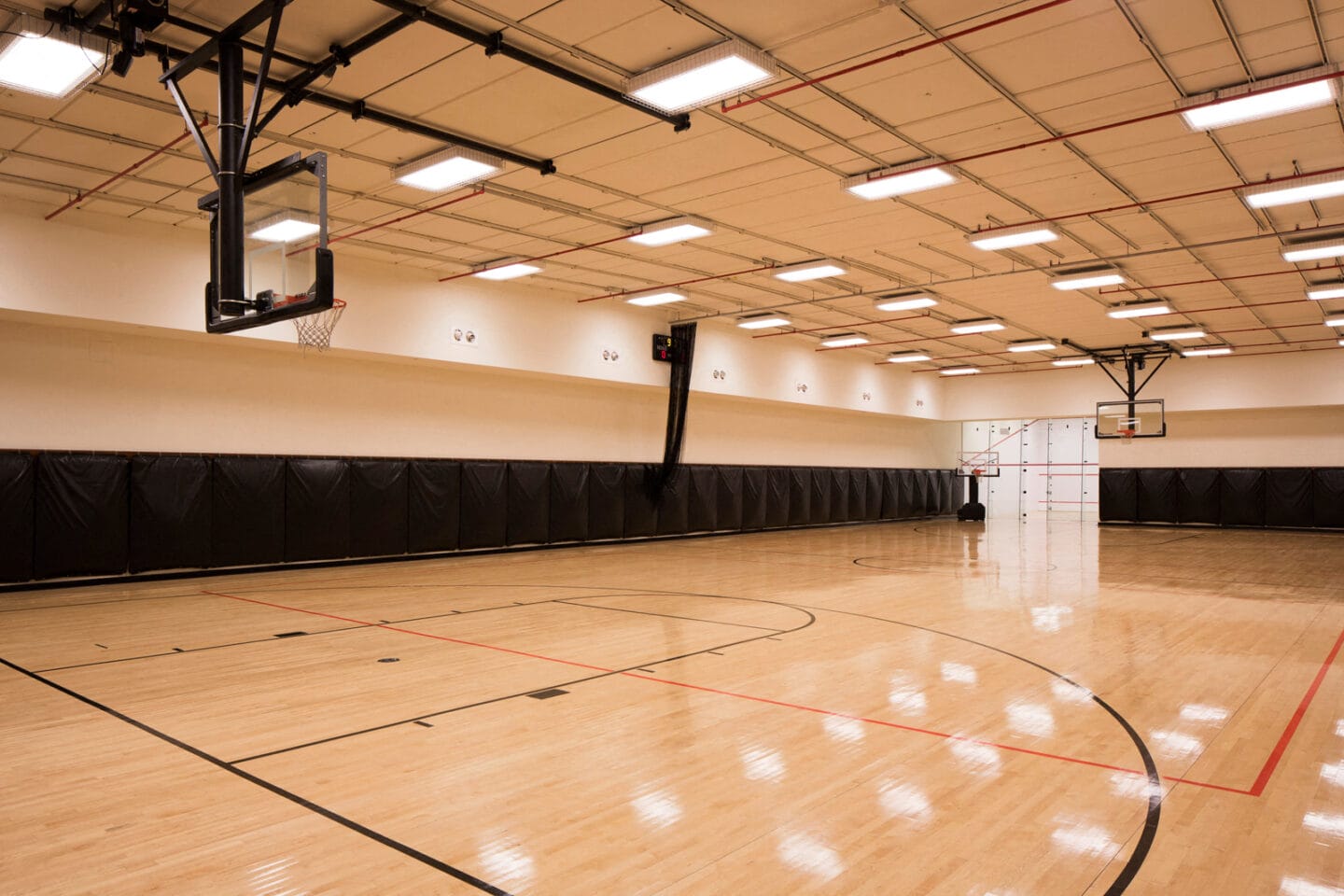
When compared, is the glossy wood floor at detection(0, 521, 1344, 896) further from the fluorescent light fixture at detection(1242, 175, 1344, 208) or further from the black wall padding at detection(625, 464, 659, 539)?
the black wall padding at detection(625, 464, 659, 539)

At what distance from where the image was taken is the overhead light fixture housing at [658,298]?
49.8 ft

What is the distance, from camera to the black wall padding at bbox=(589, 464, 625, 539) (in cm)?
1717

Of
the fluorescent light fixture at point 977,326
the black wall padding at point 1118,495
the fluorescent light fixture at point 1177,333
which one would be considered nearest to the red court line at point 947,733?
the fluorescent light fixture at point 977,326

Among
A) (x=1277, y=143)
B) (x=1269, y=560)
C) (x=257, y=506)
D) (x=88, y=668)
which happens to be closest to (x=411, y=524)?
(x=257, y=506)

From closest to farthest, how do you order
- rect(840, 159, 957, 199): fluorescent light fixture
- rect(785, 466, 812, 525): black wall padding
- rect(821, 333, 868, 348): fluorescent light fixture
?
rect(840, 159, 957, 199): fluorescent light fixture, rect(821, 333, 868, 348): fluorescent light fixture, rect(785, 466, 812, 525): black wall padding

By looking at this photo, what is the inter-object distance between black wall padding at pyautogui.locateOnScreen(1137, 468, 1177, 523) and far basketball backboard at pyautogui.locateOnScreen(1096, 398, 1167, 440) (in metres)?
2.58

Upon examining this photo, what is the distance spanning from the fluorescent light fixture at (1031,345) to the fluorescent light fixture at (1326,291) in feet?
20.1

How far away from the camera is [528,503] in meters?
16.0

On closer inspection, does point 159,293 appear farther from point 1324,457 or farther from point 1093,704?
point 1324,457

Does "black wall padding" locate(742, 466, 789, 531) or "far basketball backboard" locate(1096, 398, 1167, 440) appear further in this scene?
"far basketball backboard" locate(1096, 398, 1167, 440)

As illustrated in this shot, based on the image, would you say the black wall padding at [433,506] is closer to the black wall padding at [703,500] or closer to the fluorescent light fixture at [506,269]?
the fluorescent light fixture at [506,269]

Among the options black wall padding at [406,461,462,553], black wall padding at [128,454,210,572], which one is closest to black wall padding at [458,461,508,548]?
black wall padding at [406,461,462,553]

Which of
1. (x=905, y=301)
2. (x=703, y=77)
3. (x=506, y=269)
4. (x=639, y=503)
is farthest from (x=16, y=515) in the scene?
(x=905, y=301)

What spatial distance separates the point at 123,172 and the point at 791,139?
6.85m
